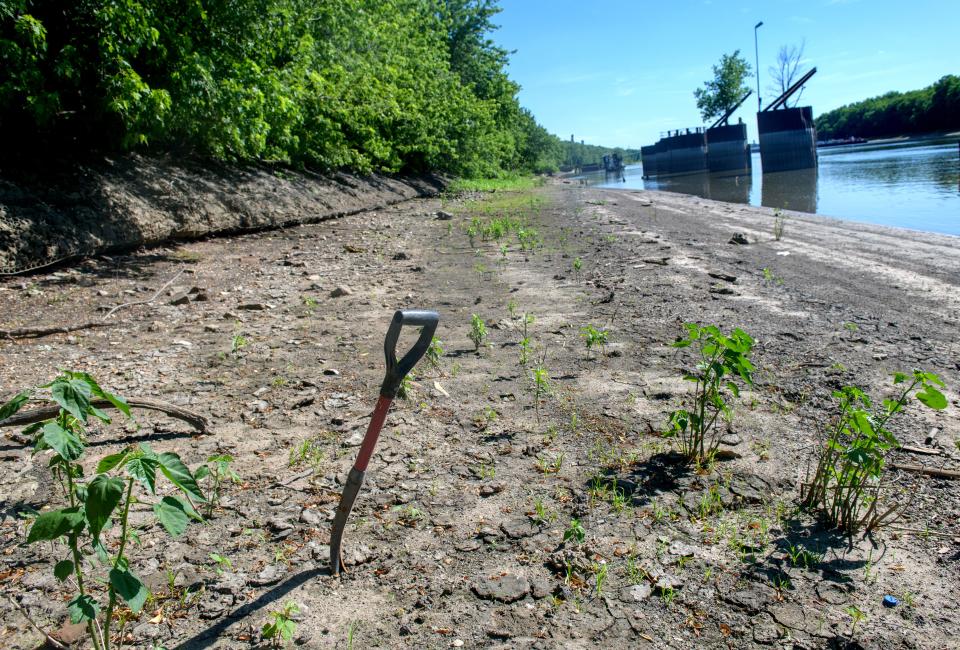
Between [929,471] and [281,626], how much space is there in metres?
2.99

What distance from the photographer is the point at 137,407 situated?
10.8ft

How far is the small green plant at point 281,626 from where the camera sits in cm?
200

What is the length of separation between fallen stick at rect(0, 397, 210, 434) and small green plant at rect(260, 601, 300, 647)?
4.57ft

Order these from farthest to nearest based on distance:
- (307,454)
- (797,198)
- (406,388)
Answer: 1. (797,198)
2. (406,388)
3. (307,454)

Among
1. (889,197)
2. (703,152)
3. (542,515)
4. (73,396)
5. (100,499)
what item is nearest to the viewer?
(100,499)

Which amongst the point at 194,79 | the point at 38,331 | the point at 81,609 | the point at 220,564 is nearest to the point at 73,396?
the point at 81,609

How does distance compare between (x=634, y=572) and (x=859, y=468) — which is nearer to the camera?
(x=634, y=572)

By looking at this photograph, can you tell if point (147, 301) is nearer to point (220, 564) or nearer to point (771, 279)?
point (220, 564)

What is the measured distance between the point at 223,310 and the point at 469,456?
11.9 feet

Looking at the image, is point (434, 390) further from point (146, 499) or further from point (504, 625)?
point (504, 625)

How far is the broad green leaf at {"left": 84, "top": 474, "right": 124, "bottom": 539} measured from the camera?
153cm

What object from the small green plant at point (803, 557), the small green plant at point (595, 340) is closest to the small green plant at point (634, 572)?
the small green plant at point (803, 557)

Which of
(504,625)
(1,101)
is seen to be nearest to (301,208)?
(1,101)

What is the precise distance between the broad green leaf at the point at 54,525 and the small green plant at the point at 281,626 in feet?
2.32
